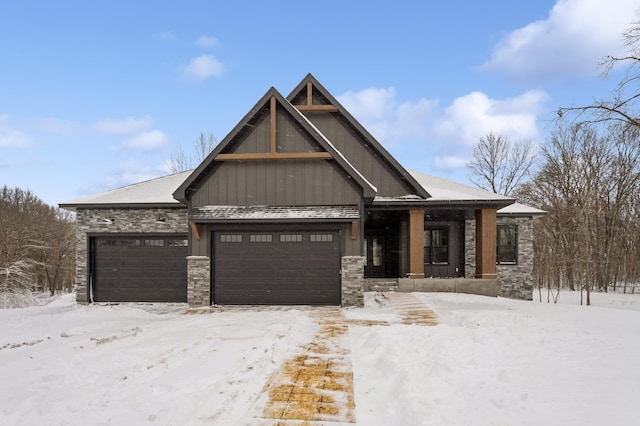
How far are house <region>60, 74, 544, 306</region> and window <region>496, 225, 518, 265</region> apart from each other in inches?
1.8

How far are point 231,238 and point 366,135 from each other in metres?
6.96

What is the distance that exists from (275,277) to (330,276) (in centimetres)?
179

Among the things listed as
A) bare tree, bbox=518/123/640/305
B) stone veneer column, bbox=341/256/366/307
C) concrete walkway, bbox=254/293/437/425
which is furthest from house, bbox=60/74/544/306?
bare tree, bbox=518/123/640/305

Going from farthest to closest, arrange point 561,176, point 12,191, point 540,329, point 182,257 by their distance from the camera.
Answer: point 12,191 → point 561,176 → point 182,257 → point 540,329

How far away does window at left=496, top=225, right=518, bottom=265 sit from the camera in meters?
18.3

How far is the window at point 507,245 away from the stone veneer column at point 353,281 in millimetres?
8903

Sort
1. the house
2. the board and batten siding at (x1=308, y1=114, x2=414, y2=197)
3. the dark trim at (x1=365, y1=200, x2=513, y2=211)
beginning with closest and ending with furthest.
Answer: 1. the house
2. the dark trim at (x1=365, y1=200, x2=513, y2=211)
3. the board and batten siding at (x1=308, y1=114, x2=414, y2=197)

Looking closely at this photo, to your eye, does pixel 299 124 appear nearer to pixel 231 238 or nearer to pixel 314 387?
pixel 231 238

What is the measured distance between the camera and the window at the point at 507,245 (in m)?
18.3

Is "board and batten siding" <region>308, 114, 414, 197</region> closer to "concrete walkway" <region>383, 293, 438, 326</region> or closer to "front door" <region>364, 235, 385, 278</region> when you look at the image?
"front door" <region>364, 235, 385, 278</region>

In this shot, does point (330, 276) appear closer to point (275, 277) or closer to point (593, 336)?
point (275, 277)

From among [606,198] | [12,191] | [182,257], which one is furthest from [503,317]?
[12,191]

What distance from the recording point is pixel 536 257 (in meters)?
31.6

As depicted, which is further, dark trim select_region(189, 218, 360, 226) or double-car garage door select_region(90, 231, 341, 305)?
double-car garage door select_region(90, 231, 341, 305)
